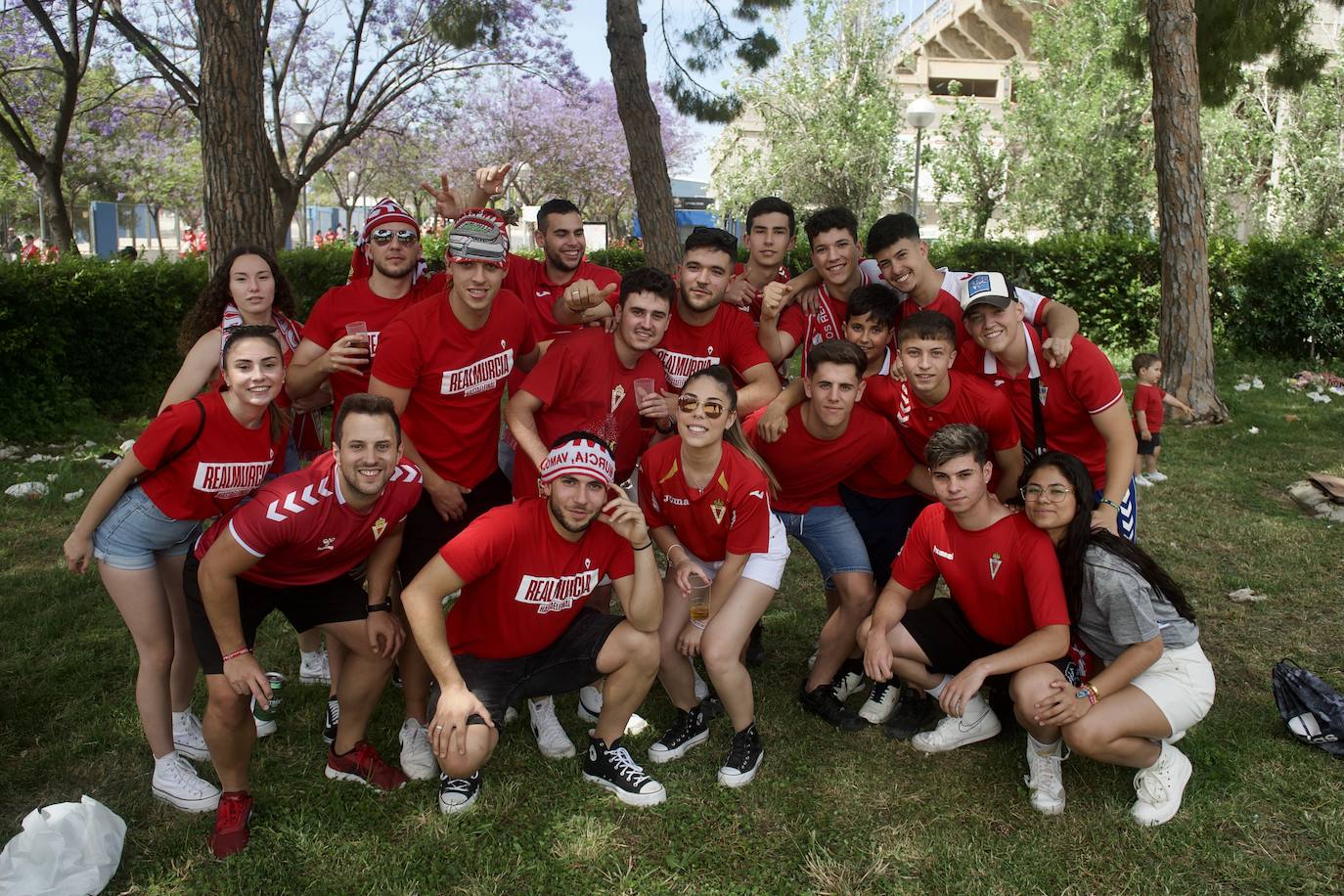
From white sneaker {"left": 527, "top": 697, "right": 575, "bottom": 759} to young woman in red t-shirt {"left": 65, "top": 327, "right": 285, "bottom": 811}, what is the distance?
123cm

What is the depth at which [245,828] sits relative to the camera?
131 inches

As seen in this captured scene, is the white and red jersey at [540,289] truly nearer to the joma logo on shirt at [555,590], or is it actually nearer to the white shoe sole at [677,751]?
the joma logo on shirt at [555,590]

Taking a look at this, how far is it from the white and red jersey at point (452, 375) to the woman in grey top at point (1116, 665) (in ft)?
7.43

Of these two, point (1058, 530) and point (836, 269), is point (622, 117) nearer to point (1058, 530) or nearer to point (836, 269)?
point (836, 269)

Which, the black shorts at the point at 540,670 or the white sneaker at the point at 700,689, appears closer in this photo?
the black shorts at the point at 540,670

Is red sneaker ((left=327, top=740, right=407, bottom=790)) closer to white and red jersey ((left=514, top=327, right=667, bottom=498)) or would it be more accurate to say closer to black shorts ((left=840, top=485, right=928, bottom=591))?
white and red jersey ((left=514, top=327, right=667, bottom=498))

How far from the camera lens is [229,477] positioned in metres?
3.51

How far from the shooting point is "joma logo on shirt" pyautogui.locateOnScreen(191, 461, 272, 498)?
11.3 ft

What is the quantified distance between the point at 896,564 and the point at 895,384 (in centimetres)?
90

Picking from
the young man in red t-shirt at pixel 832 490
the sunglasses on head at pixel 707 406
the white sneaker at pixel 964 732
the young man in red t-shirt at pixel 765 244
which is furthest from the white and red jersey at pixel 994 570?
the young man in red t-shirt at pixel 765 244

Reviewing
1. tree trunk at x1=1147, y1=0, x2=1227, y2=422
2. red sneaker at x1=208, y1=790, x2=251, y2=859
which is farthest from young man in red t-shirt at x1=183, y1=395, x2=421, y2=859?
tree trunk at x1=1147, y1=0, x2=1227, y2=422

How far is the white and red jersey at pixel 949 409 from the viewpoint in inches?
163

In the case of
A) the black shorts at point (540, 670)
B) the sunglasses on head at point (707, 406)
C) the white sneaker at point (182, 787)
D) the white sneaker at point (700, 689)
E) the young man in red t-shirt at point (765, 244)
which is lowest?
the white sneaker at point (700, 689)

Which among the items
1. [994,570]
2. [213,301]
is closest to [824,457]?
[994,570]
